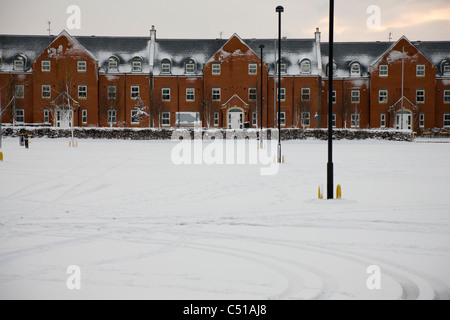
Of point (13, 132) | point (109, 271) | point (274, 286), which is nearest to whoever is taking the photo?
point (274, 286)

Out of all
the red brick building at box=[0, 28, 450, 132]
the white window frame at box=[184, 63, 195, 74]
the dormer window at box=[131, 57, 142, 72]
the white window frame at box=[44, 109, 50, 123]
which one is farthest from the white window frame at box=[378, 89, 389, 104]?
the white window frame at box=[44, 109, 50, 123]

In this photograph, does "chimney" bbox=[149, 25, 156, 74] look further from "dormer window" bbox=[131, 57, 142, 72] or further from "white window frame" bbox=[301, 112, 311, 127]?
"white window frame" bbox=[301, 112, 311, 127]

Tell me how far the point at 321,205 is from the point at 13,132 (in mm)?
45916

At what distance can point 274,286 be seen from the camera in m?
6.21

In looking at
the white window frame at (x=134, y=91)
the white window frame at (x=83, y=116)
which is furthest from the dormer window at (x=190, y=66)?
the white window frame at (x=83, y=116)

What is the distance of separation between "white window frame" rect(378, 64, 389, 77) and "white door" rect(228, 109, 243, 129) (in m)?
18.4

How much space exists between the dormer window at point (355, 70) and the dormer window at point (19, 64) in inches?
1630

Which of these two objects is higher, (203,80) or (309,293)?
(203,80)

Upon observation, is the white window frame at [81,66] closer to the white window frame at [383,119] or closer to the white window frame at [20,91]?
the white window frame at [20,91]

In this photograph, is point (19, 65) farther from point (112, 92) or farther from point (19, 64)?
point (112, 92)
